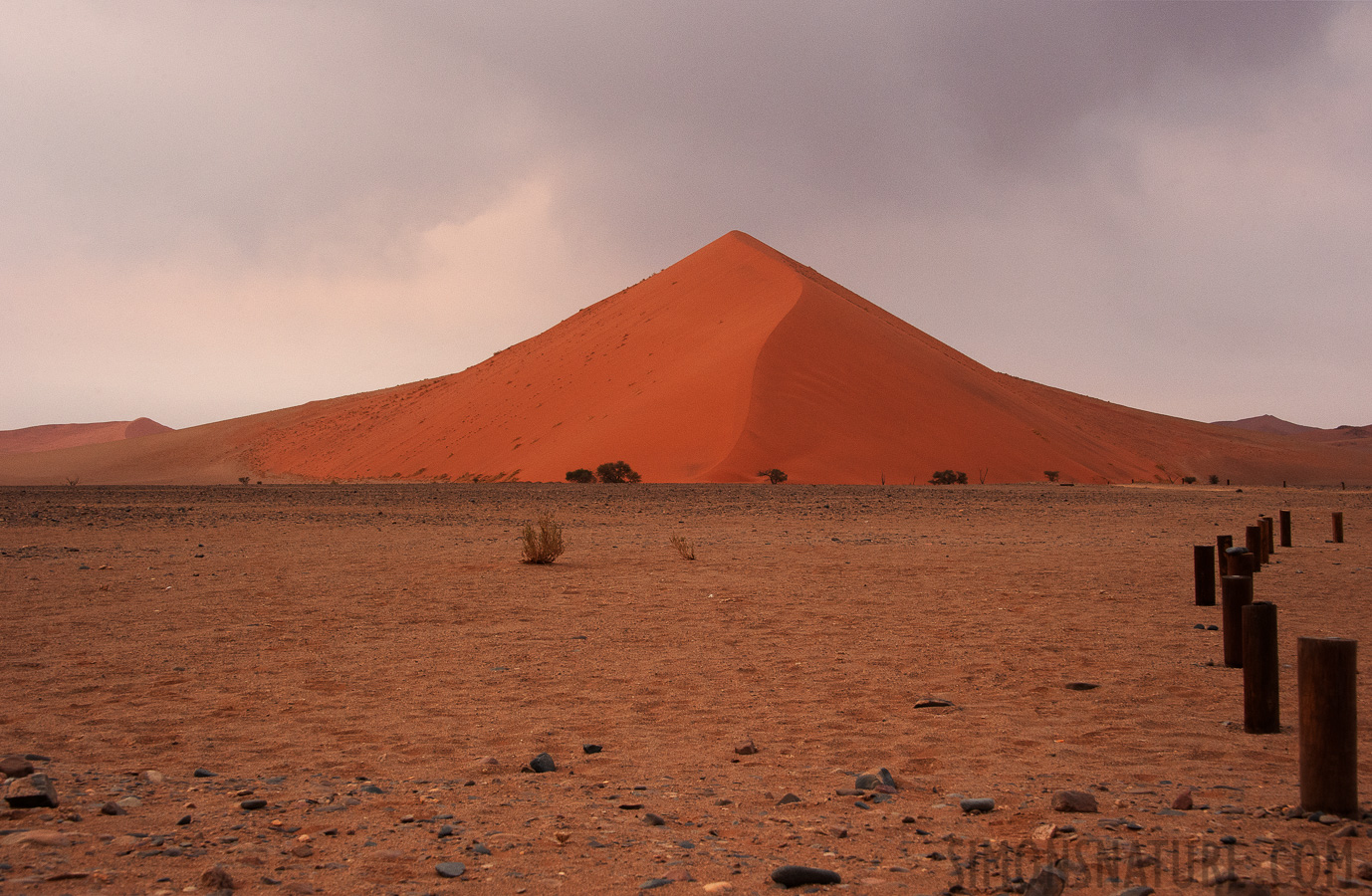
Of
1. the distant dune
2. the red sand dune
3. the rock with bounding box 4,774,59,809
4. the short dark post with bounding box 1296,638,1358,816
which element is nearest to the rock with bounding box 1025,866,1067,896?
the short dark post with bounding box 1296,638,1358,816

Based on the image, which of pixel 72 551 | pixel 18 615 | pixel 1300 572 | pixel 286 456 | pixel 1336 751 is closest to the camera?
pixel 1336 751

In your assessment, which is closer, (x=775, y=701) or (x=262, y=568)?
(x=775, y=701)

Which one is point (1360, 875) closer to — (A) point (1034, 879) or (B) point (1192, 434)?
(A) point (1034, 879)

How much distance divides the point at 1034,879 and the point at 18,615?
27.5 ft

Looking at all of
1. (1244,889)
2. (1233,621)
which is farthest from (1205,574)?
(1244,889)

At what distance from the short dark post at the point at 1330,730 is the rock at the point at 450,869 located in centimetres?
306

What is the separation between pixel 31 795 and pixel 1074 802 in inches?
151

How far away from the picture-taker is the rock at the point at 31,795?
336 centimetres

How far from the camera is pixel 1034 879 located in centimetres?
282

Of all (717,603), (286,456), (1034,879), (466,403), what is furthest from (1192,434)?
(1034,879)

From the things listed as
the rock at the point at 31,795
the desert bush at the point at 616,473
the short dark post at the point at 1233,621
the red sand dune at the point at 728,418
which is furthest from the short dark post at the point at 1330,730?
the desert bush at the point at 616,473

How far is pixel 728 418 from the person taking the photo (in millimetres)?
41531

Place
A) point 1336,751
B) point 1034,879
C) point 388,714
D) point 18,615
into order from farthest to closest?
point 18,615
point 388,714
point 1336,751
point 1034,879

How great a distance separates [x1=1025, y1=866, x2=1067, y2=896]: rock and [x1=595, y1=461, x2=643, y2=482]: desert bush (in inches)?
1339
